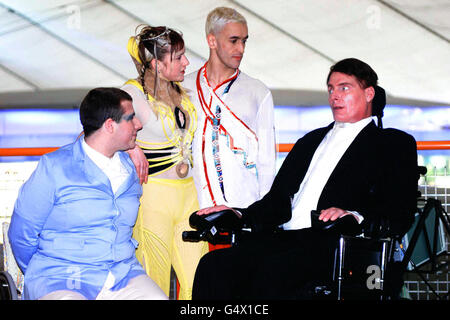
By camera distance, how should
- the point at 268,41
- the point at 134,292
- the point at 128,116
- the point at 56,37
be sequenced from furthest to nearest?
the point at 56,37
the point at 268,41
the point at 128,116
the point at 134,292

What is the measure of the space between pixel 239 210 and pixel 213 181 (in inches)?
15.2

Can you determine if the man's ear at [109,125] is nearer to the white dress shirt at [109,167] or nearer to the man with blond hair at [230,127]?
the white dress shirt at [109,167]

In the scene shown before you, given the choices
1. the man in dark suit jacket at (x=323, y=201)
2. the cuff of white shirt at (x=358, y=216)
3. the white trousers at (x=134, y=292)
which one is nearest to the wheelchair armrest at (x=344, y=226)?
the man in dark suit jacket at (x=323, y=201)

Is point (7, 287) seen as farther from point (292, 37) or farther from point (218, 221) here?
point (292, 37)

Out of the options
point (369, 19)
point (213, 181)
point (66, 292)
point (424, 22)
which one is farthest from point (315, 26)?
point (66, 292)

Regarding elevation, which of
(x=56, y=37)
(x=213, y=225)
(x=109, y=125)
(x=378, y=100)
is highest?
(x=56, y=37)

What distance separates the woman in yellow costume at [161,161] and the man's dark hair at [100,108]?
356mm

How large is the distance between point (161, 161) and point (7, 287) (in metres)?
0.75

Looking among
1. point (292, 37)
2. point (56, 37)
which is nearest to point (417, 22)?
point (292, 37)

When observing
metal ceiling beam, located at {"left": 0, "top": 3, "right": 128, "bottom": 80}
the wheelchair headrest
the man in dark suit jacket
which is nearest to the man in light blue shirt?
the man in dark suit jacket

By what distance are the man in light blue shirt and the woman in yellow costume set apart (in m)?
0.34

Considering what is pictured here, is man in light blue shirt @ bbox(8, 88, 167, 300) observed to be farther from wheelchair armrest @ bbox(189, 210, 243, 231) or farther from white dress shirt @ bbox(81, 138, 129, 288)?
wheelchair armrest @ bbox(189, 210, 243, 231)

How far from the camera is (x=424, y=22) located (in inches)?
568

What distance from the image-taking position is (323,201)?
2.62 meters
